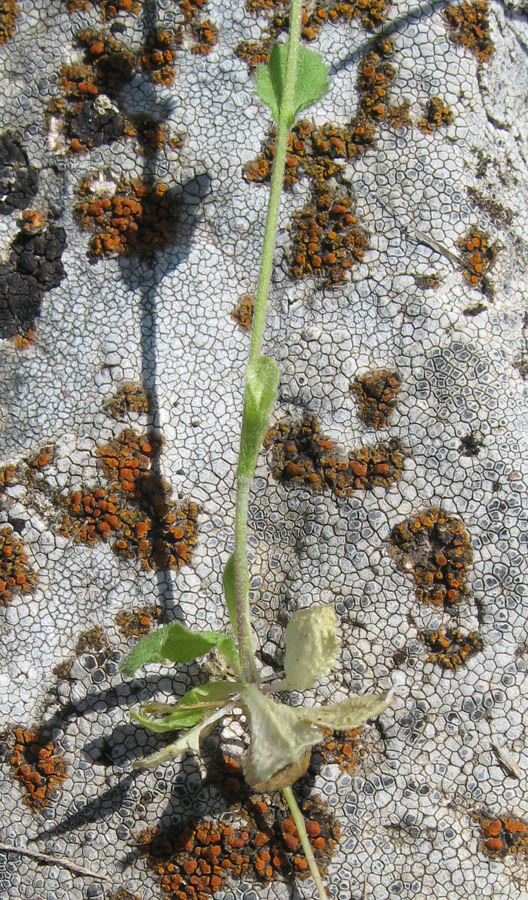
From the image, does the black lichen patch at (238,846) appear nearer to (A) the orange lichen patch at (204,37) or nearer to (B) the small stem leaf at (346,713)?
(B) the small stem leaf at (346,713)

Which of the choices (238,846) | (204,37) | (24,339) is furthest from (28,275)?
(238,846)

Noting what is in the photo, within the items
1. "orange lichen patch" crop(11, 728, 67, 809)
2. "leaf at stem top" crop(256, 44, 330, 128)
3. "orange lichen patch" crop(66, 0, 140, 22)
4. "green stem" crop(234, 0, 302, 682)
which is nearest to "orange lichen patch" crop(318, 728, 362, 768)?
"green stem" crop(234, 0, 302, 682)

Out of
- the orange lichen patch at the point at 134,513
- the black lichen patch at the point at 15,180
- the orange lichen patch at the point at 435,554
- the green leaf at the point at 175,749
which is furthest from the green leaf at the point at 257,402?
the black lichen patch at the point at 15,180

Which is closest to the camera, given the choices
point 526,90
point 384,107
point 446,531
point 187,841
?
point 187,841

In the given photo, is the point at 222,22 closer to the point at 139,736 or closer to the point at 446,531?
the point at 446,531

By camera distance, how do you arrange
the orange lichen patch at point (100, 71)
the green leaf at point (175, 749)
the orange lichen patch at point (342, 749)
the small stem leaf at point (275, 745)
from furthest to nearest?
the orange lichen patch at point (100, 71) → the orange lichen patch at point (342, 749) → the green leaf at point (175, 749) → the small stem leaf at point (275, 745)

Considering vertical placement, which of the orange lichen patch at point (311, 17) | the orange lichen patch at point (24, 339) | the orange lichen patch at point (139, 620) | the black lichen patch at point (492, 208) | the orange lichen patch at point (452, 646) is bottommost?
the orange lichen patch at point (139, 620)

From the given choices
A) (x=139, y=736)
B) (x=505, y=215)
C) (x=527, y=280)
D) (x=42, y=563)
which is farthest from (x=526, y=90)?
(x=139, y=736)
